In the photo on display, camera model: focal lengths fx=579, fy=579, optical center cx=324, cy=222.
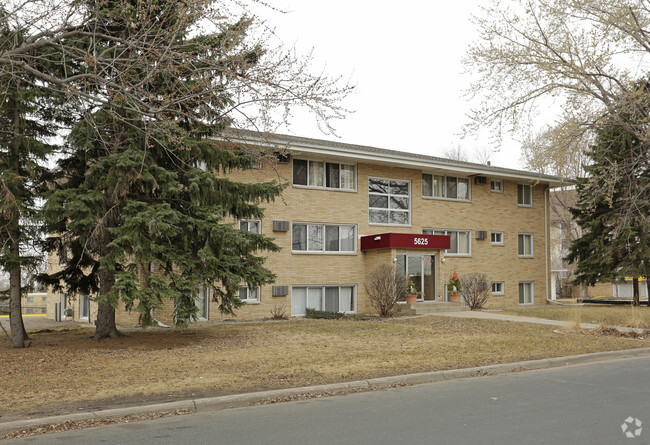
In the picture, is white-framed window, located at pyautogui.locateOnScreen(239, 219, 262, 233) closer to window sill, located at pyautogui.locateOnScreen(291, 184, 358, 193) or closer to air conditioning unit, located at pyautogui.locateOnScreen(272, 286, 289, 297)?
window sill, located at pyautogui.locateOnScreen(291, 184, 358, 193)

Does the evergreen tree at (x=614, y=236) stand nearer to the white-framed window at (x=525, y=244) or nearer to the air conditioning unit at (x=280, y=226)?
the white-framed window at (x=525, y=244)

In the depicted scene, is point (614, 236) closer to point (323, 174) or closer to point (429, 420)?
point (323, 174)

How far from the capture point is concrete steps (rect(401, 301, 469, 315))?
73.0ft

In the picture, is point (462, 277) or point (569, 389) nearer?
point (569, 389)

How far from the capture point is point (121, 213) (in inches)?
527

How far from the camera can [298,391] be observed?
820cm

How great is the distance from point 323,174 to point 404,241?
14.2 feet

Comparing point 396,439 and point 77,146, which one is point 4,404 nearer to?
point 396,439

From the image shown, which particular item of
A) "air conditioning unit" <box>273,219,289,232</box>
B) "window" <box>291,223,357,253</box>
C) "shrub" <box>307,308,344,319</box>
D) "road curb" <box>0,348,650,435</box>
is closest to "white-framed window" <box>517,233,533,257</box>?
"window" <box>291,223,357,253</box>

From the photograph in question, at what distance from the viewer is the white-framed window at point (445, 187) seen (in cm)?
2714

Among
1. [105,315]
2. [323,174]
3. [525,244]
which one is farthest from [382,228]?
[105,315]

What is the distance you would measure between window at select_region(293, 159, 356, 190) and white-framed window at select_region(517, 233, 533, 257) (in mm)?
10489

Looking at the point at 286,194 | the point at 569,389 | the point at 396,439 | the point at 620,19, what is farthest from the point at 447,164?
the point at 396,439

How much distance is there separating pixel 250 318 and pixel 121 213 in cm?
917
